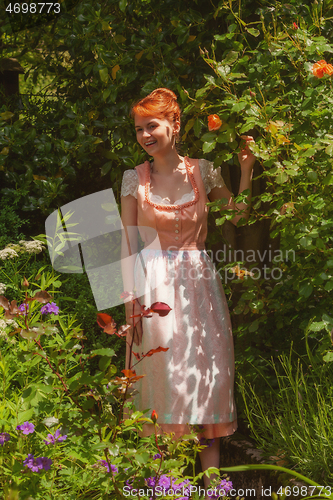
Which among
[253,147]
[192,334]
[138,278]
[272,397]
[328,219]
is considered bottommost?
[272,397]

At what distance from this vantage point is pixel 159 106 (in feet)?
7.32

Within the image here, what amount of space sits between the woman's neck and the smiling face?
52 mm

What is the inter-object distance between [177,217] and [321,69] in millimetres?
885

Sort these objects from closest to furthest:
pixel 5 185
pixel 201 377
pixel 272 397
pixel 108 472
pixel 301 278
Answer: pixel 108 472 < pixel 301 278 < pixel 201 377 < pixel 272 397 < pixel 5 185

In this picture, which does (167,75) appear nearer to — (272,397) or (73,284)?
(73,284)

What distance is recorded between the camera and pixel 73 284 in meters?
2.98

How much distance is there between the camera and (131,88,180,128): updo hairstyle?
2227 millimetres

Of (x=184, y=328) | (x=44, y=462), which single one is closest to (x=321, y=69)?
(x=184, y=328)

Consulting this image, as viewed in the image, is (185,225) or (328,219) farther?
(185,225)

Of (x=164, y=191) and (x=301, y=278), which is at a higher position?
(x=164, y=191)

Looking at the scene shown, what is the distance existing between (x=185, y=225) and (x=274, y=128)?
65 cm

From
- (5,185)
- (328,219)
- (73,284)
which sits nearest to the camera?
(328,219)

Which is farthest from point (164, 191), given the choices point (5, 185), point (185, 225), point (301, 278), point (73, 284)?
point (5, 185)

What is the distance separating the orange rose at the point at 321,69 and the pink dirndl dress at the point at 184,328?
733mm
